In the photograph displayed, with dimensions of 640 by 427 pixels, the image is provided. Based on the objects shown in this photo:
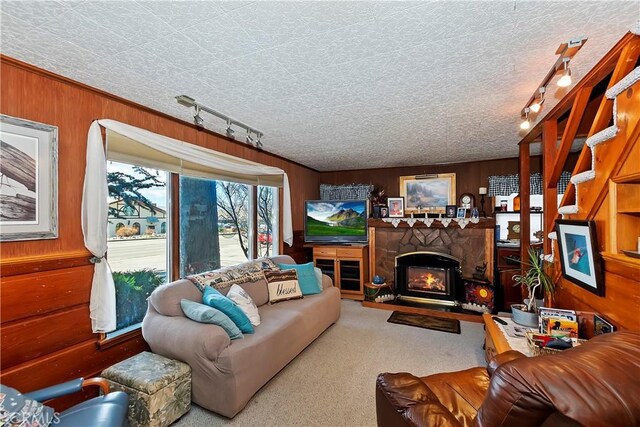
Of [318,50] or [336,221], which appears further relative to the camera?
[336,221]

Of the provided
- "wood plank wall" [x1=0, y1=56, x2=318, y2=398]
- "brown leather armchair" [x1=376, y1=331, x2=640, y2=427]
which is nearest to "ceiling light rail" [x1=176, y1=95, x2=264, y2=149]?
"wood plank wall" [x1=0, y1=56, x2=318, y2=398]

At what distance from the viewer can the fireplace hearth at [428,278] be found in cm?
429

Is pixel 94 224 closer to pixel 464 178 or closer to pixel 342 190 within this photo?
pixel 342 190

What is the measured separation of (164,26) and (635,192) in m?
2.73

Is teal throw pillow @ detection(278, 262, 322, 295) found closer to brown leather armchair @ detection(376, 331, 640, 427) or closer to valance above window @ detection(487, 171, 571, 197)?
brown leather armchair @ detection(376, 331, 640, 427)

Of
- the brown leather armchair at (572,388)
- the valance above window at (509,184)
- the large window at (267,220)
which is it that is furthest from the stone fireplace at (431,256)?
the brown leather armchair at (572,388)

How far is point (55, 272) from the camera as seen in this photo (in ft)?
6.03

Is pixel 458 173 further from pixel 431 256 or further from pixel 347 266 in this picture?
pixel 347 266

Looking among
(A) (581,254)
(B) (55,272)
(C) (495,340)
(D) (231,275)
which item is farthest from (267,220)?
(A) (581,254)

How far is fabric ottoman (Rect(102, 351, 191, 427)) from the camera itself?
5.72 feet

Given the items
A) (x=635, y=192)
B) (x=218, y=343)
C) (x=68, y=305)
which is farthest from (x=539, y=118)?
(x=68, y=305)

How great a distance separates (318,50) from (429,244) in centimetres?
399

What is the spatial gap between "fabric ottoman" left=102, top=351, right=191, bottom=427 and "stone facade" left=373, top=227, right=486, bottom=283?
3.60m

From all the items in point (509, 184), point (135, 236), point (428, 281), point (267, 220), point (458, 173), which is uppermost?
point (458, 173)
